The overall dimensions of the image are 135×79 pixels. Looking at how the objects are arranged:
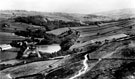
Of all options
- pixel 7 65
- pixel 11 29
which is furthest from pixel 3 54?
pixel 11 29

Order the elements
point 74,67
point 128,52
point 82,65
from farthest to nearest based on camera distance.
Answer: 1. point 128,52
2. point 82,65
3. point 74,67

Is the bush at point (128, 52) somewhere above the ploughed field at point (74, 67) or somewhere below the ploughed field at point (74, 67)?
above

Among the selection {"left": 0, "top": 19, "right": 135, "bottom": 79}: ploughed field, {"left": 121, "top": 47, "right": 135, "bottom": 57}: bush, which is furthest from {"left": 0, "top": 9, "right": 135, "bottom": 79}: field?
{"left": 121, "top": 47, "right": 135, "bottom": 57}: bush

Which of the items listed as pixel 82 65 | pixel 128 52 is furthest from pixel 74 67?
pixel 128 52

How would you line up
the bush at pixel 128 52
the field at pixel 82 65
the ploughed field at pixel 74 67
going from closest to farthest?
the field at pixel 82 65, the ploughed field at pixel 74 67, the bush at pixel 128 52

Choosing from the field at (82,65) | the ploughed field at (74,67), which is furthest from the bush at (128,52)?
the ploughed field at (74,67)

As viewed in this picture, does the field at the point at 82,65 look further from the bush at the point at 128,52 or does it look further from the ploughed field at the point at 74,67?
the bush at the point at 128,52

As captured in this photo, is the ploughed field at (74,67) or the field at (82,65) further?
the ploughed field at (74,67)

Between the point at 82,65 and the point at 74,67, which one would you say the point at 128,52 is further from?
the point at 74,67

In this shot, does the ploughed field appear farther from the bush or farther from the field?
the bush

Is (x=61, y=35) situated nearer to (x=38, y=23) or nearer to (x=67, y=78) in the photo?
(x=38, y=23)

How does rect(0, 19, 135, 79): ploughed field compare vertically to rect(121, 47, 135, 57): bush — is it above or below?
below

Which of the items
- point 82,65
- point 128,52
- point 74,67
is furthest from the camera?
point 128,52
